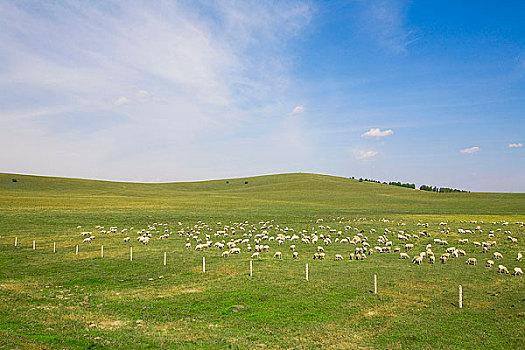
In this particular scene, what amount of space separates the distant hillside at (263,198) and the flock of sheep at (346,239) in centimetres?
2854

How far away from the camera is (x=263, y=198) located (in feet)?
358

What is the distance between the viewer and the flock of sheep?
31672 millimetres

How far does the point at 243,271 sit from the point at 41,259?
18.1 m

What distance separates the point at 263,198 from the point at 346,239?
69.8m

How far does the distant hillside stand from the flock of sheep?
28540 mm

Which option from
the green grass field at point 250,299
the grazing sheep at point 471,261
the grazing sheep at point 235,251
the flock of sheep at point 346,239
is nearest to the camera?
the green grass field at point 250,299

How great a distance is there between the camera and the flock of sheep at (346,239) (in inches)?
1247

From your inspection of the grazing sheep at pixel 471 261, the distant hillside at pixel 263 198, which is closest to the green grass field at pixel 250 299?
the grazing sheep at pixel 471 261

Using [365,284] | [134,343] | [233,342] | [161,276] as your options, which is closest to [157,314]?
[134,343]

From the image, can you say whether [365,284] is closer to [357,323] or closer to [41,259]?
[357,323]

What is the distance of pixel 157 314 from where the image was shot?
18.4 m

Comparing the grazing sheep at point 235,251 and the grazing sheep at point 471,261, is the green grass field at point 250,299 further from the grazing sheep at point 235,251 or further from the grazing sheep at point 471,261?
the grazing sheep at point 235,251

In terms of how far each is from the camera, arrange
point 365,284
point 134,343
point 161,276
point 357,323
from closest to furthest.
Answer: point 134,343 → point 357,323 → point 365,284 → point 161,276

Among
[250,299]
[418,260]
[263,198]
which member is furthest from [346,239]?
[263,198]
